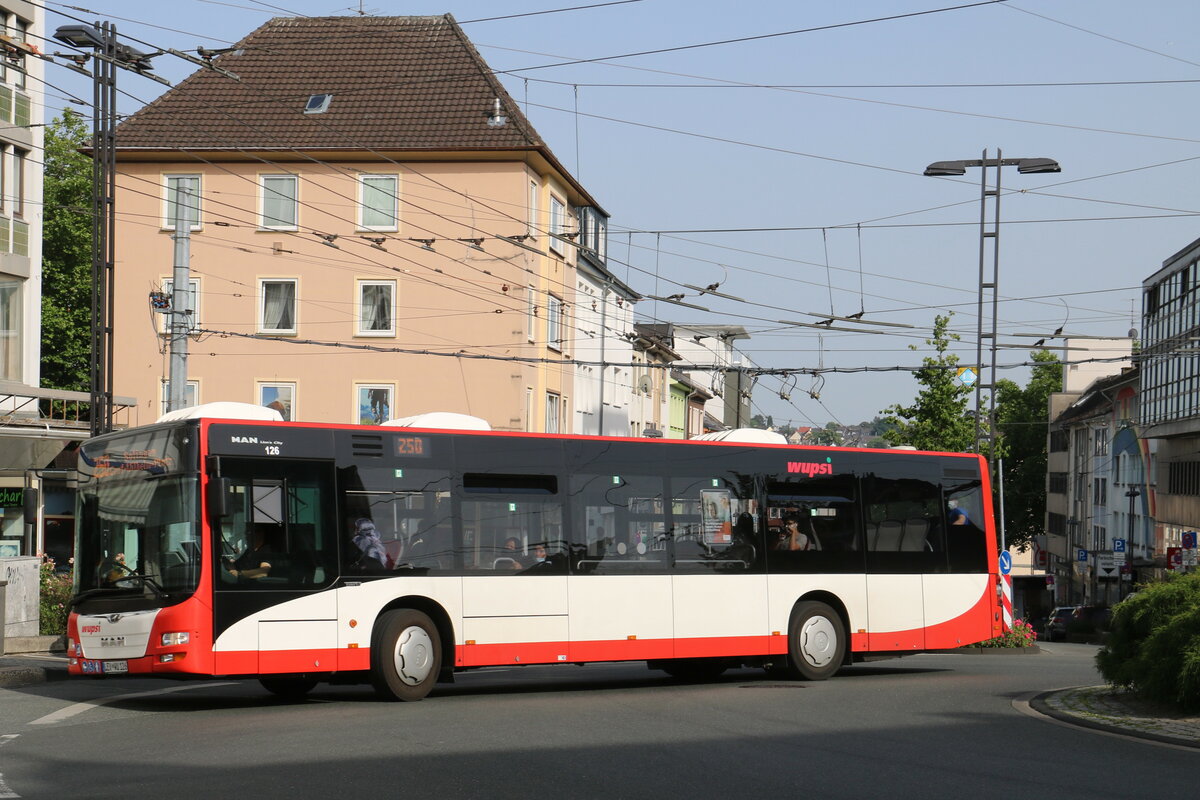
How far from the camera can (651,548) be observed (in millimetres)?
18234

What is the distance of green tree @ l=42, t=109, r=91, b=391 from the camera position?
5278cm

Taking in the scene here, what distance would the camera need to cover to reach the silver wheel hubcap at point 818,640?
19.5 m

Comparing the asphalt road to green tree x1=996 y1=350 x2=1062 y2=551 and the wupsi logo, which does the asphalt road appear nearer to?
the wupsi logo

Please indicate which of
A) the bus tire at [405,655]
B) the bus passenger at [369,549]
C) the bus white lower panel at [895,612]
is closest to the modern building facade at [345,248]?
the bus white lower panel at [895,612]

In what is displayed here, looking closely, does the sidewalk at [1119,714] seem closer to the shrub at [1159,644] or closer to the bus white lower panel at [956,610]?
the shrub at [1159,644]

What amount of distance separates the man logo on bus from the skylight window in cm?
2928

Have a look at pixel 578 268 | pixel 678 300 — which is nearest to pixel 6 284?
pixel 678 300

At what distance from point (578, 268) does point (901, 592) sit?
32.4 meters

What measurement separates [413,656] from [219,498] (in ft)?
8.89

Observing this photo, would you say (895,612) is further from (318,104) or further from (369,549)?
(318,104)

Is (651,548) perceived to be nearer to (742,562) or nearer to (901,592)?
(742,562)

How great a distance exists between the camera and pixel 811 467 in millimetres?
19875

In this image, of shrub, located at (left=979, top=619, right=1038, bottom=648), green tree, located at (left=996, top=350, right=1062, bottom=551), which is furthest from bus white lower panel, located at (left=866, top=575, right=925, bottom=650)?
green tree, located at (left=996, top=350, right=1062, bottom=551)

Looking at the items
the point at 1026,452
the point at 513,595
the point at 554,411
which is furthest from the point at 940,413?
the point at 1026,452
